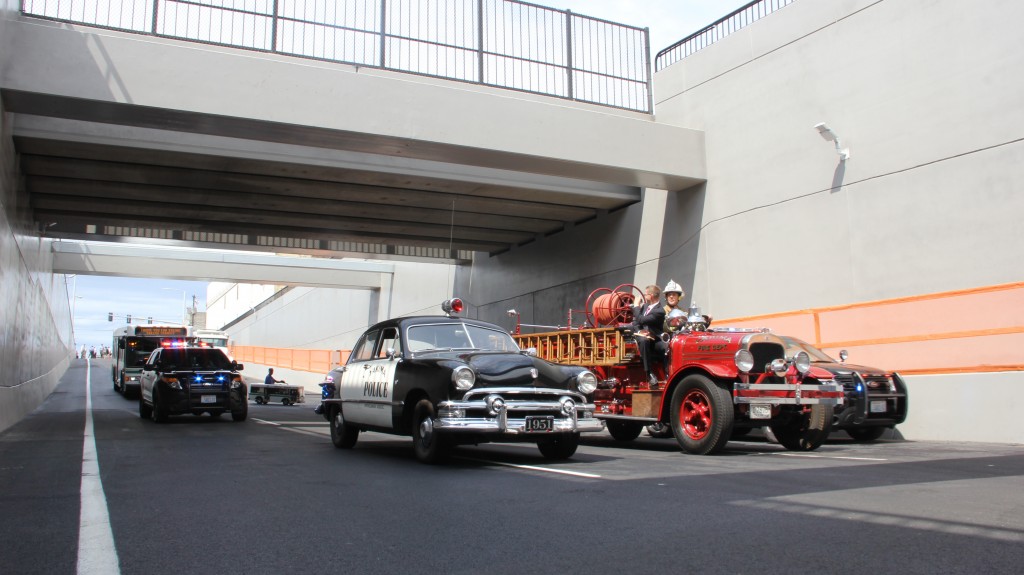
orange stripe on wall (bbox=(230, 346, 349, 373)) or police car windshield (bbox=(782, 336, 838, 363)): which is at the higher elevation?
orange stripe on wall (bbox=(230, 346, 349, 373))

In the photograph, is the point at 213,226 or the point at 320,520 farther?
the point at 213,226

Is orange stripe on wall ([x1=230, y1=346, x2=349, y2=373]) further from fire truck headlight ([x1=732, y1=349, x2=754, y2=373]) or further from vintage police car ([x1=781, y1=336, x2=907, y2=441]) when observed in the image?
fire truck headlight ([x1=732, y1=349, x2=754, y2=373])

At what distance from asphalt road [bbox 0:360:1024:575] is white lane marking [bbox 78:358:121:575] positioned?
0.08ft

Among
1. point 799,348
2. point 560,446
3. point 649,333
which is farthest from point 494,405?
point 799,348

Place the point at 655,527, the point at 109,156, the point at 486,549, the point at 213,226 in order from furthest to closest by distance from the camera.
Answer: the point at 213,226 < the point at 109,156 < the point at 655,527 < the point at 486,549

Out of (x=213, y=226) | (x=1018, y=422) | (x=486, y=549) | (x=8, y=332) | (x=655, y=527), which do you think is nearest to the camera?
(x=486, y=549)

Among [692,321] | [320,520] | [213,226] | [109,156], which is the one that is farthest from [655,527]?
[213,226]

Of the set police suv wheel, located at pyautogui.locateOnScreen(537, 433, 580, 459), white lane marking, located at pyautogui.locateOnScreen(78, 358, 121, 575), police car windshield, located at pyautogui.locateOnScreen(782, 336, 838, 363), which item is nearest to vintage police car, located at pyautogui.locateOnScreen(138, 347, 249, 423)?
white lane marking, located at pyautogui.locateOnScreen(78, 358, 121, 575)

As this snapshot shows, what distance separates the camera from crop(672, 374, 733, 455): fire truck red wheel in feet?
31.2

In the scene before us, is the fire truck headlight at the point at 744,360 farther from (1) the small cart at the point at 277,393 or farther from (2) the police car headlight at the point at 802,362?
(1) the small cart at the point at 277,393

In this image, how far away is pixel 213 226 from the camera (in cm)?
2423

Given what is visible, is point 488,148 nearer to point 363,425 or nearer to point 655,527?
point 363,425

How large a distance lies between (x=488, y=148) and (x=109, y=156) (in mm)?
8305

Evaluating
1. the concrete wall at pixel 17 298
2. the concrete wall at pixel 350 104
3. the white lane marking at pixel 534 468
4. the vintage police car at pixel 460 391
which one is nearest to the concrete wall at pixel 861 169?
the concrete wall at pixel 350 104
